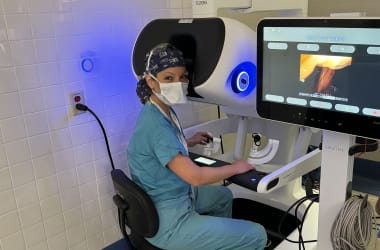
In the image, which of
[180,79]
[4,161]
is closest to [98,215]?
[4,161]

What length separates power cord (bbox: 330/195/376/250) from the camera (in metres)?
1.18

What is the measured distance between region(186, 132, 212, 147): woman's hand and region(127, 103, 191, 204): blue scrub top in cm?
25

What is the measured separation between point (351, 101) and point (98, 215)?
1.45 m

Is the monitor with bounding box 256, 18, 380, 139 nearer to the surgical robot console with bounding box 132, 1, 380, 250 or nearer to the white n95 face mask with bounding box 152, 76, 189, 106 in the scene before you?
the surgical robot console with bounding box 132, 1, 380, 250

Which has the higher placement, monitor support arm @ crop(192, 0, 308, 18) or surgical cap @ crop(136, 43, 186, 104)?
monitor support arm @ crop(192, 0, 308, 18)

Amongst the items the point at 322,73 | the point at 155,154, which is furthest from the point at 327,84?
the point at 155,154

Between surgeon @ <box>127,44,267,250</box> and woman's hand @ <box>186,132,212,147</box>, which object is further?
woman's hand @ <box>186,132,212,147</box>

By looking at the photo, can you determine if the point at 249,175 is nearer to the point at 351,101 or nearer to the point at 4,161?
the point at 351,101

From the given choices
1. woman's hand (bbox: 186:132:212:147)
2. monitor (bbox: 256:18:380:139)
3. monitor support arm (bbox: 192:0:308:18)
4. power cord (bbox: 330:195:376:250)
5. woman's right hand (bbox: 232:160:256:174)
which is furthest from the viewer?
woman's hand (bbox: 186:132:212:147)

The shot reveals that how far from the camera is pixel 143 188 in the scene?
1563mm

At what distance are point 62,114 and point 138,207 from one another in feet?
2.05

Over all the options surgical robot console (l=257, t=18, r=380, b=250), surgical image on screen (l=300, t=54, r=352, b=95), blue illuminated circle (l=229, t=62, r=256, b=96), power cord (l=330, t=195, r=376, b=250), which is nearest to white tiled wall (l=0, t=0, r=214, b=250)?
blue illuminated circle (l=229, t=62, r=256, b=96)

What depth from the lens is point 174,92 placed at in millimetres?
1477

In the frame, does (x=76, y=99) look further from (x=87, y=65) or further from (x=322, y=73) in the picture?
(x=322, y=73)
